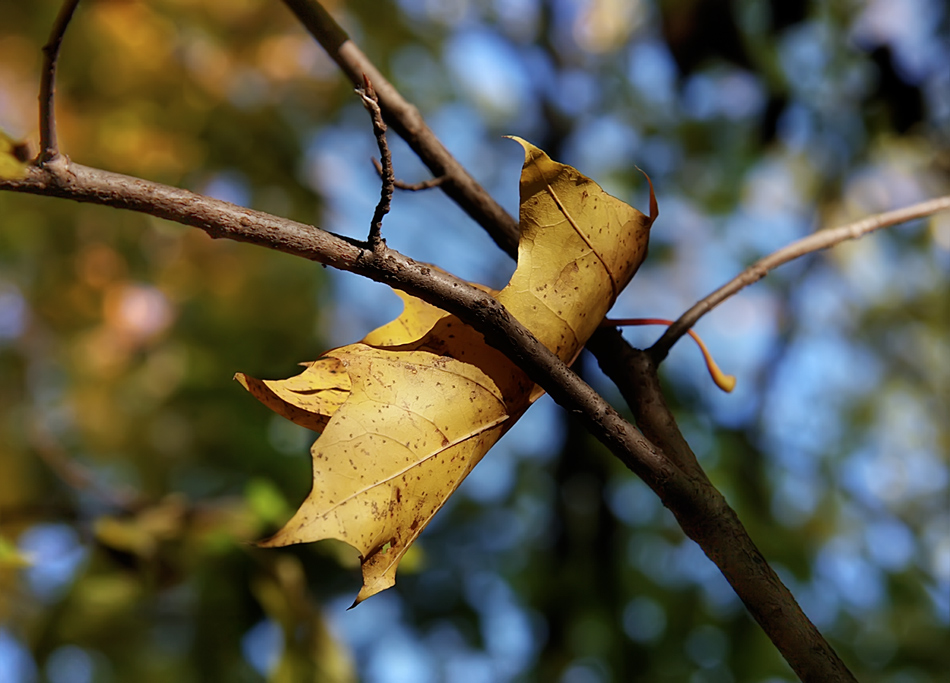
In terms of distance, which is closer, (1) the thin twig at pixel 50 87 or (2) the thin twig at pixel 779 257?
(1) the thin twig at pixel 50 87

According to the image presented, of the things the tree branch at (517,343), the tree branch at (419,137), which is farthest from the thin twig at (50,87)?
the tree branch at (419,137)

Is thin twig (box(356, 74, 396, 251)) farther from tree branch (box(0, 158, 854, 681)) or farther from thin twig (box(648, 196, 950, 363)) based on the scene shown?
thin twig (box(648, 196, 950, 363))

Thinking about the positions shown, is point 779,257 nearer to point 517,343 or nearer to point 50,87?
point 517,343

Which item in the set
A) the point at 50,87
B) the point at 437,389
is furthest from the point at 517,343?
the point at 50,87

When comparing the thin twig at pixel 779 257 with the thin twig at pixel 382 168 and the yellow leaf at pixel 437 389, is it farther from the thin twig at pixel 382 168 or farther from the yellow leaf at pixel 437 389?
the thin twig at pixel 382 168

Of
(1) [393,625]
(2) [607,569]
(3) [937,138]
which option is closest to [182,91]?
(1) [393,625]
